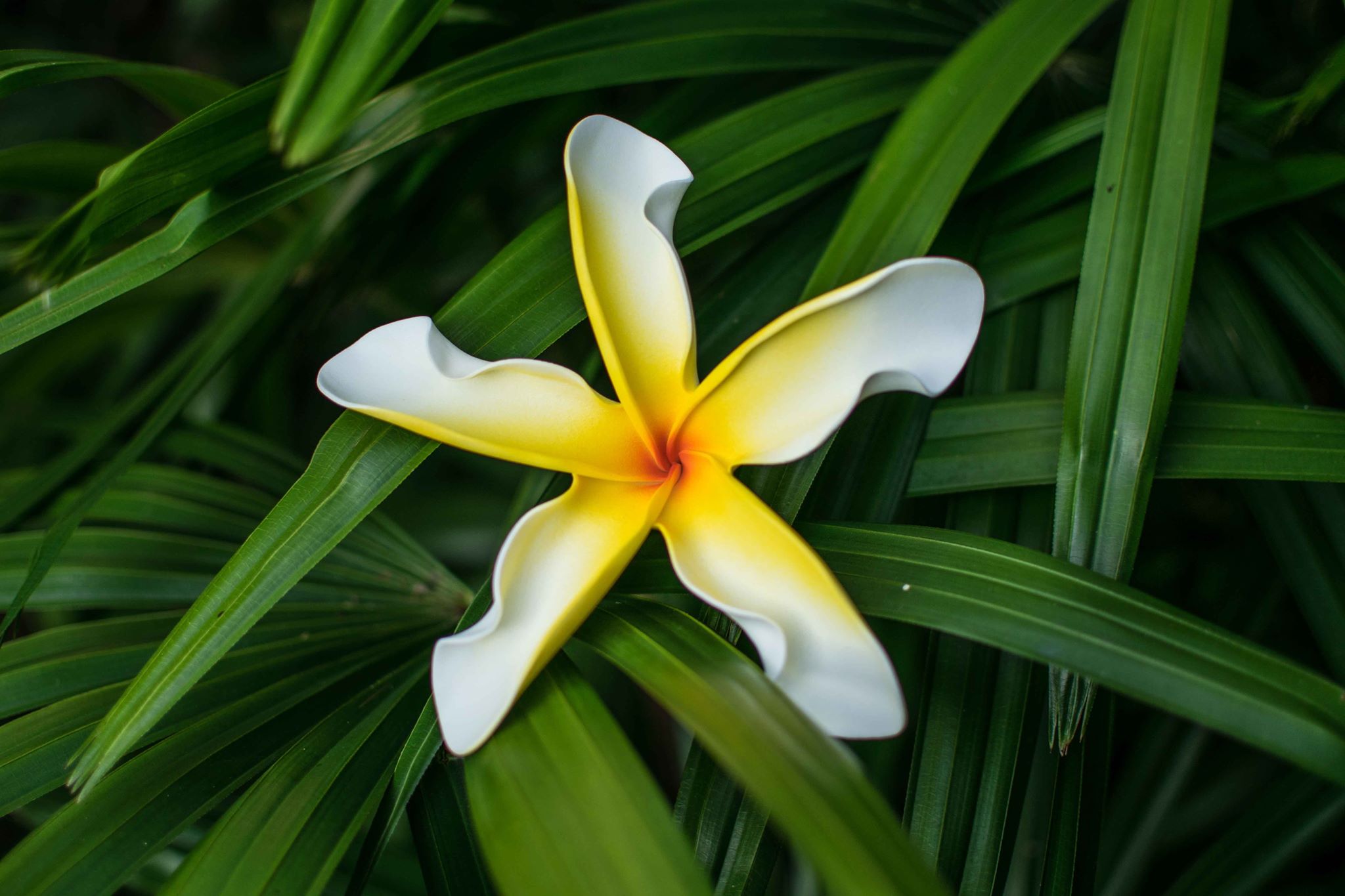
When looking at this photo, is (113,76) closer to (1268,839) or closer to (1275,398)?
(1275,398)

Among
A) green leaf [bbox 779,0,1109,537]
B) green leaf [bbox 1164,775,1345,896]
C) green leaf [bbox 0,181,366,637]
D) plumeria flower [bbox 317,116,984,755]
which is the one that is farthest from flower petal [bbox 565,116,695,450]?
green leaf [bbox 1164,775,1345,896]

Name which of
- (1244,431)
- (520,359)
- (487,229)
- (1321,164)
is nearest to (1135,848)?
(1244,431)

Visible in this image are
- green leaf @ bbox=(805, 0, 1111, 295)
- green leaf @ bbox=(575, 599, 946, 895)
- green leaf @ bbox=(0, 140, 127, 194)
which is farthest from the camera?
green leaf @ bbox=(0, 140, 127, 194)

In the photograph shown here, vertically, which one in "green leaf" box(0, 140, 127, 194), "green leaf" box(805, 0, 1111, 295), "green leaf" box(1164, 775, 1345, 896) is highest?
"green leaf" box(0, 140, 127, 194)

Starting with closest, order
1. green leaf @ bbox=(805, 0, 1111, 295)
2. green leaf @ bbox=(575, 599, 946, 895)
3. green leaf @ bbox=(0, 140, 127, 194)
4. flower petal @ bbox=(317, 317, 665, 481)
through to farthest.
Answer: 1. green leaf @ bbox=(575, 599, 946, 895)
2. flower petal @ bbox=(317, 317, 665, 481)
3. green leaf @ bbox=(805, 0, 1111, 295)
4. green leaf @ bbox=(0, 140, 127, 194)

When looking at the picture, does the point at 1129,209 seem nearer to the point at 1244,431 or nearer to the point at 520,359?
the point at 1244,431

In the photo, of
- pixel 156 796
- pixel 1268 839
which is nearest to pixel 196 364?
pixel 156 796

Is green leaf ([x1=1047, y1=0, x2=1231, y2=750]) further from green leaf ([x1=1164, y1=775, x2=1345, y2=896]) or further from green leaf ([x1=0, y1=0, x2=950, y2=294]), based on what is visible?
green leaf ([x1=1164, y1=775, x2=1345, y2=896])

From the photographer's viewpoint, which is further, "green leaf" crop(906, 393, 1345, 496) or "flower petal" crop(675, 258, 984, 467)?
"green leaf" crop(906, 393, 1345, 496)
